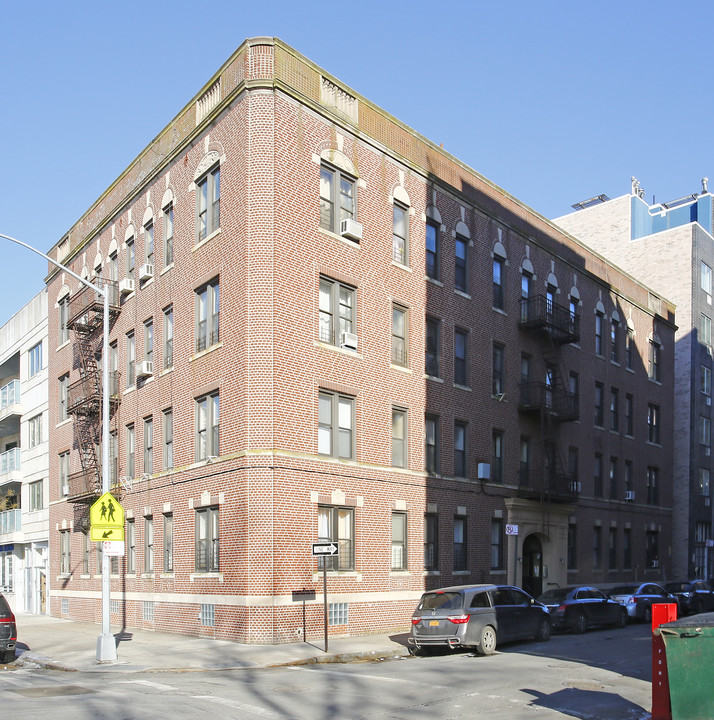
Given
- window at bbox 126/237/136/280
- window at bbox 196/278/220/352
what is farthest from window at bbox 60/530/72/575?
window at bbox 196/278/220/352

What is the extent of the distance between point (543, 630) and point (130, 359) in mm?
16918

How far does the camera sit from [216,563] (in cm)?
2452

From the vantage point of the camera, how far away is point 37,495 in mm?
40938

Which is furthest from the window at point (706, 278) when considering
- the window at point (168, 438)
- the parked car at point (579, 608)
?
the window at point (168, 438)

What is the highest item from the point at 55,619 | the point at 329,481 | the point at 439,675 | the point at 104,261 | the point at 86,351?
the point at 104,261

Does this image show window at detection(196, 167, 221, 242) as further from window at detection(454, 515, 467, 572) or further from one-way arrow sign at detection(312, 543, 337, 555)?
window at detection(454, 515, 467, 572)

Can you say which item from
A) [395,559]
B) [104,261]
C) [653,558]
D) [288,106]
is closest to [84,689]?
[395,559]

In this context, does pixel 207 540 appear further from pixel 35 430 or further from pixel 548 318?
pixel 35 430

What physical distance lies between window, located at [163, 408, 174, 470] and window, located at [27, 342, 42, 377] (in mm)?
15417

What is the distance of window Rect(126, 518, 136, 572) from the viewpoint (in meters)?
29.8

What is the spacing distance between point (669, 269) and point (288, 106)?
33.1 meters

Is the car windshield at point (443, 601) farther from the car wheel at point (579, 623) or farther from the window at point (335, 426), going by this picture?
the car wheel at point (579, 623)

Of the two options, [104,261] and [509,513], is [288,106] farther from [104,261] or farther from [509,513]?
[509,513]

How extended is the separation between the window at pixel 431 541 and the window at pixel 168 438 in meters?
8.35
